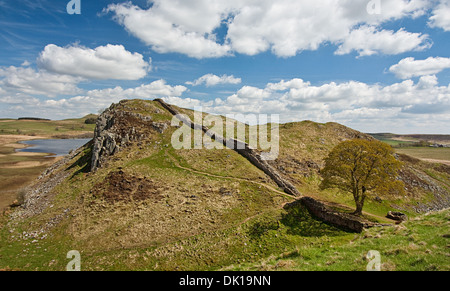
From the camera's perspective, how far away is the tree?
88.1ft

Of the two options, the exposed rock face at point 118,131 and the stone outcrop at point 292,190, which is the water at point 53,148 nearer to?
the exposed rock face at point 118,131

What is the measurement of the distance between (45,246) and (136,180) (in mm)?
13770

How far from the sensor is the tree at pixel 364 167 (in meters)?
26.8

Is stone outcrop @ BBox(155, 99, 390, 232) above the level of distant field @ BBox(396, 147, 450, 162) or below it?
above

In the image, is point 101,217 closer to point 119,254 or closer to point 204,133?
point 119,254

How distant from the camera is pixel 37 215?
32.3 metres

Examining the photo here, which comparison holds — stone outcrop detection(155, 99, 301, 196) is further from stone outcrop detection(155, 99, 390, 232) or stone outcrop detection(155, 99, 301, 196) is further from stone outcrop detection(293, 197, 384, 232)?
stone outcrop detection(293, 197, 384, 232)

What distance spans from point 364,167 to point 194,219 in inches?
937

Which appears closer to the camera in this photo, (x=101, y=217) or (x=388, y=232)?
(x=388, y=232)

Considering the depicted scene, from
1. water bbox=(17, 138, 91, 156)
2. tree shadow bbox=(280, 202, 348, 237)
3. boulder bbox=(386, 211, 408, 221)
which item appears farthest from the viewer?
water bbox=(17, 138, 91, 156)

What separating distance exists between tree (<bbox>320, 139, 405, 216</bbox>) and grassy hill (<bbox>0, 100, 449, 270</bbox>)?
544cm

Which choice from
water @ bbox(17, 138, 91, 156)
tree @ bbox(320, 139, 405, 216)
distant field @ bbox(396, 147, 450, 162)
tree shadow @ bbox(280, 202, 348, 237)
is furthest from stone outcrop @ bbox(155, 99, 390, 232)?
distant field @ bbox(396, 147, 450, 162)
